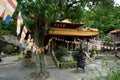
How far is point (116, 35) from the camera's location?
37656 mm

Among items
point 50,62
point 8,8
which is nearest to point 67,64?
point 50,62

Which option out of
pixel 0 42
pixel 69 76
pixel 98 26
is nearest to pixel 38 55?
pixel 69 76

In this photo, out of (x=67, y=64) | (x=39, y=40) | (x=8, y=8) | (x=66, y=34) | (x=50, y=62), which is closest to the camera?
(x=8, y=8)

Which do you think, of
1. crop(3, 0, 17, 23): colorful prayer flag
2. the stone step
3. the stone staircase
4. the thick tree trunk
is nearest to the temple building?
the stone staircase

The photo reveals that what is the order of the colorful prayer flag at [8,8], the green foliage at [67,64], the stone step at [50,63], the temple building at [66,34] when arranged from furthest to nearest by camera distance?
the temple building at [66,34]
the stone step at [50,63]
the green foliage at [67,64]
the colorful prayer flag at [8,8]

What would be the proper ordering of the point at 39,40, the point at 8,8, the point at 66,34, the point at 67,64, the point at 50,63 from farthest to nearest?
the point at 66,34 → the point at 50,63 → the point at 67,64 → the point at 39,40 → the point at 8,8

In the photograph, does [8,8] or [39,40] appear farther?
[39,40]

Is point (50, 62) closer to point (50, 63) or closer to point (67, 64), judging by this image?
point (50, 63)

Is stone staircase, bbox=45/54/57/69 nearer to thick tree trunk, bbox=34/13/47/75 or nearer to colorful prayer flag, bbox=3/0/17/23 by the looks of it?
thick tree trunk, bbox=34/13/47/75

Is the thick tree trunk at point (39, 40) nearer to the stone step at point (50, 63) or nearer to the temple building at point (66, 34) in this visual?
the stone step at point (50, 63)

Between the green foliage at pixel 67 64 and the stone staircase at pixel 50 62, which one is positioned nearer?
the green foliage at pixel 67 64

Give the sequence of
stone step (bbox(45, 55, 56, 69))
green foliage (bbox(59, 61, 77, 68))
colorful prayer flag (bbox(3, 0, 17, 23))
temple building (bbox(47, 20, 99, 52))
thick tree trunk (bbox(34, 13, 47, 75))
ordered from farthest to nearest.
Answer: temple building (bbox(47, 20, 99, 52))
stone step (bbox(45, 55, 56, 69))
green foliage (bbox(59, 61, 77, 68))
thick tree trunk (bbox(34, 13, 47, 75))
colorful prayer flag (bbox(3, 0, 17, 23))

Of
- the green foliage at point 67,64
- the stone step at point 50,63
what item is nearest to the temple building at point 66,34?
the stone step at point 50,63

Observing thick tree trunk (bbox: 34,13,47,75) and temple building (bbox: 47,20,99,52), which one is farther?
temple building (bbox: 47,20,99,52)
